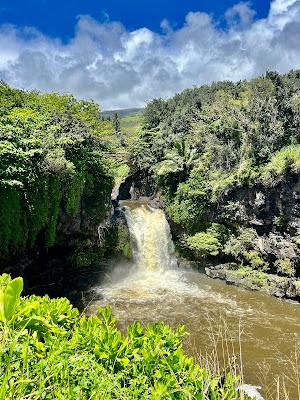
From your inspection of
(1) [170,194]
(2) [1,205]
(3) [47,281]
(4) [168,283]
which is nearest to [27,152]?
(2) [1,205]

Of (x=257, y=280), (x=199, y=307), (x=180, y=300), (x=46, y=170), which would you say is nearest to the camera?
(x=46, y=170)

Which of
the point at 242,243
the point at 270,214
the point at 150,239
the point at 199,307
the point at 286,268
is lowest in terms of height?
the point at 199,307

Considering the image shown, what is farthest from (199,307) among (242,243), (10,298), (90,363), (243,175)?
(10,298)

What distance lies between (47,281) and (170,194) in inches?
356

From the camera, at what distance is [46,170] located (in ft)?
42.6

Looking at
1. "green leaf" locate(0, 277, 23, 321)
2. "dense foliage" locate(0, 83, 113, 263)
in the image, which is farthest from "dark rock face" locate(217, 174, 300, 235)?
"green leaf" locate(0, 277, 23, 321)

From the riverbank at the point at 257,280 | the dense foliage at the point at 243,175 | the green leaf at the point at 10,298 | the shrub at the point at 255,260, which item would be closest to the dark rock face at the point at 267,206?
the dense foliage at the point at 243,175

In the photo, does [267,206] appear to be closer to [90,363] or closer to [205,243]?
[205,243]

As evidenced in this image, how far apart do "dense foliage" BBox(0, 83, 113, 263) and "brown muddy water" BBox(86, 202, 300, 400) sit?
3.27m

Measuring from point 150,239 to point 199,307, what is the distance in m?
6.67

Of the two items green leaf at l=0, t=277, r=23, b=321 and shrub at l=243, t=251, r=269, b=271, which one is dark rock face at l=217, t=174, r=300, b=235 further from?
green leaf at l=0, t=277, r=23, b=321

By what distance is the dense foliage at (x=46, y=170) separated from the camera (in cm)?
1165

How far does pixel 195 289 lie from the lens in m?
16.2

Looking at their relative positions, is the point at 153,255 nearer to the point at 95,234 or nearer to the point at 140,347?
the point at 95,234
